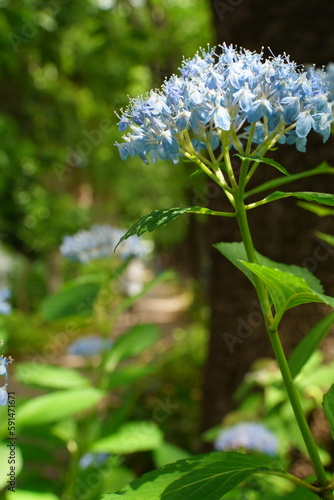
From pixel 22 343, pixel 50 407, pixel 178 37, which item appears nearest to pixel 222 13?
pixel 50 407

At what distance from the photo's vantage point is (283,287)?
0.62 meters

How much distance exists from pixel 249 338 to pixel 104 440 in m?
0.92

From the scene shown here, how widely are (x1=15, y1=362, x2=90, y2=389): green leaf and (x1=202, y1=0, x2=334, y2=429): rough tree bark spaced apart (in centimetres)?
86

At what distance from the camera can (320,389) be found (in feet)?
6.60

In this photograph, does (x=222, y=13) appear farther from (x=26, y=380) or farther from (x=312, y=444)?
(x=312, y=444)

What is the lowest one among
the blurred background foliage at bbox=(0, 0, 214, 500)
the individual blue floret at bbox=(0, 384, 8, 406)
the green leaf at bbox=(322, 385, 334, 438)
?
the green leaf at bbox=(322, 385, 334, 438)

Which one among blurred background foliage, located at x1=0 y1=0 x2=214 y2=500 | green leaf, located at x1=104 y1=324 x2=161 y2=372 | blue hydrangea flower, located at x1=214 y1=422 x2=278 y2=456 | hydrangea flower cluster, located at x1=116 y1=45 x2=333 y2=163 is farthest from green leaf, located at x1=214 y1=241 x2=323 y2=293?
blurred background foliage, located at x1=0 y1=0 x2=214 y2=500

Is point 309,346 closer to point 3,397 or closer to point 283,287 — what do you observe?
point 283,287

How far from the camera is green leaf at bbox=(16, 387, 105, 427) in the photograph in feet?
5.35

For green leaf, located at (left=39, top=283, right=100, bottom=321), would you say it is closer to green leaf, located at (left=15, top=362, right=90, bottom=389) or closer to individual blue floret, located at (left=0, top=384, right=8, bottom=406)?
green leaf, located at (left=15, top=362, right=90, bottom=389)

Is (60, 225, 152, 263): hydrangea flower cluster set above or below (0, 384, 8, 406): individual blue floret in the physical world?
above

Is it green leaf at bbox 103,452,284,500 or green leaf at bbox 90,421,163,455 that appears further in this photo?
green leaf at bbox 90,421,163,455

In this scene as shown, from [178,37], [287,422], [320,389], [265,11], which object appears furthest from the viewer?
[178,37]

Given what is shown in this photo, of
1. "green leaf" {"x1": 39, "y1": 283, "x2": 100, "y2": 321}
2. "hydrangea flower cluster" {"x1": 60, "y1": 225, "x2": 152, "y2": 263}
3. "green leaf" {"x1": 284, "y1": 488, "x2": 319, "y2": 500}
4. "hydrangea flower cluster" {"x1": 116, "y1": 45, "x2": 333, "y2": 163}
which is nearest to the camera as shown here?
"hydrangea flower cluster" {"x1": 116, "y1": 45, "x2": 333, "y2": 163}
